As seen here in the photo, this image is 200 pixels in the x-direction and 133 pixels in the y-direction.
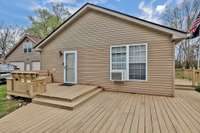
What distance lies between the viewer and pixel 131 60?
664 centimetres

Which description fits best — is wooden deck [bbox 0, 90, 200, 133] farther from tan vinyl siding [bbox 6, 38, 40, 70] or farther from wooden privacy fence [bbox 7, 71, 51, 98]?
tan vinyl siding [bbox 6, 38, 40, 70]

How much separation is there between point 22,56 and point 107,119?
21078 mm

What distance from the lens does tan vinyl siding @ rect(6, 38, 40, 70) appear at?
19484 mm

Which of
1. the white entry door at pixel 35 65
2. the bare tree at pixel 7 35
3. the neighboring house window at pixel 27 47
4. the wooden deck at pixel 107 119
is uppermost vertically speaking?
the bare tree at pixel 7 35

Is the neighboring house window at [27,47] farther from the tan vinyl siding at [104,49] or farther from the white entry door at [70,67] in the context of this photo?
the white entry door at [70,67]

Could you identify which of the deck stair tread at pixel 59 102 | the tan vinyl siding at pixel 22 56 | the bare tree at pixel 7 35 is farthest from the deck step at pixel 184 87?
the bare tree at pixel 7 35

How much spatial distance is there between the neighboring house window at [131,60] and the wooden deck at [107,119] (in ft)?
7.40

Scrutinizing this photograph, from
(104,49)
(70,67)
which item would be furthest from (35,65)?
(104,49)

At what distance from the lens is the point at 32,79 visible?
534cm

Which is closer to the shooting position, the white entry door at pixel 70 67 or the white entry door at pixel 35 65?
the white entry door at pixel 70 67

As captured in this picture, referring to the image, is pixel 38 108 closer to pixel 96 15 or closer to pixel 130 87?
pixel 130 87

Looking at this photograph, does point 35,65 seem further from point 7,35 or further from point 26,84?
point 7,35

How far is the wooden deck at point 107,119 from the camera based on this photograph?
3.02 meters

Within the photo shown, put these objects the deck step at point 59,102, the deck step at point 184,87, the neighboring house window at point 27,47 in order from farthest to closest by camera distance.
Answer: the neighboring house window at point 27,47, the deck step at point 184,87, the deck step at point 59,102
